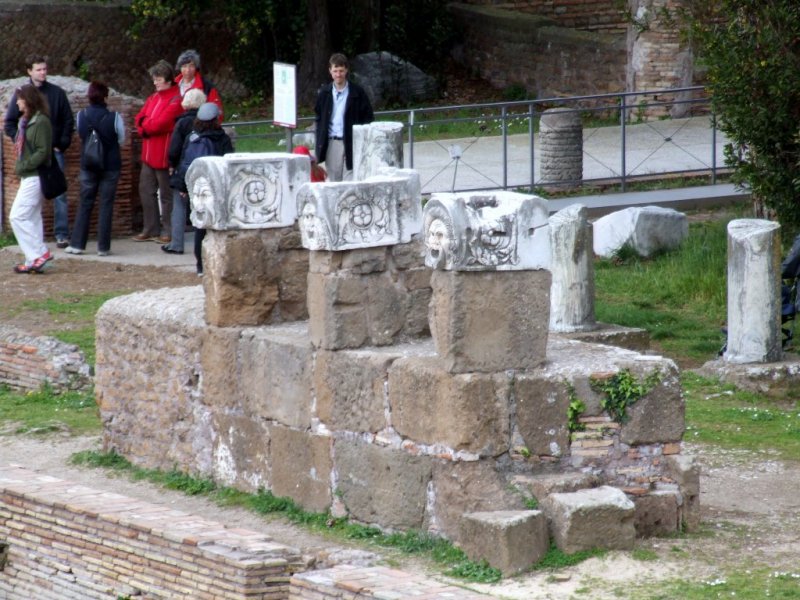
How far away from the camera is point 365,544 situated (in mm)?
7285

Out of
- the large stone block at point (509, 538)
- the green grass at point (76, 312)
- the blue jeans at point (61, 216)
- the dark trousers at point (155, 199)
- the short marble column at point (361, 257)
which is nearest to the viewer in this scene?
the large stone block at point (509, 538)

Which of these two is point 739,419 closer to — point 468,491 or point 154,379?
point 468,491

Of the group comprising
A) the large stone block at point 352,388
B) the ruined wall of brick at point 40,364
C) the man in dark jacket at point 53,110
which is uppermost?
the man in dark jacket at point 53,110

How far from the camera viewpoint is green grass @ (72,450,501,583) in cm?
683

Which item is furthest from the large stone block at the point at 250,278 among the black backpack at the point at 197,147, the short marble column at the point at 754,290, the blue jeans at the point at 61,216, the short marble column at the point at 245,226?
the blue jeans at the point at 61,216

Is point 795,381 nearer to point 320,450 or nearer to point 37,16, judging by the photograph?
point 320,450

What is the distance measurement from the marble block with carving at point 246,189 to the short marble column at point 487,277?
1.41 m

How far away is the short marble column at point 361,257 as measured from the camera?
24.5ft

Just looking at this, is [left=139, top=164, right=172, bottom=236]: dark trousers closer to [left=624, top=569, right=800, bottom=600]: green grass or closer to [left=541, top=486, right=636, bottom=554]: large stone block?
[left=541, top=486, right=636, bottom=554]: large stone block

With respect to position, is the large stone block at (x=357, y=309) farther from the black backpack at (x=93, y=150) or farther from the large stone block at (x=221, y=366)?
the black backpack at (x=93, y=150)

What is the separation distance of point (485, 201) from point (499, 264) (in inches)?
11.2

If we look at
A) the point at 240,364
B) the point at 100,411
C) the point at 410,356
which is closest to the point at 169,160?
the point at 100,411

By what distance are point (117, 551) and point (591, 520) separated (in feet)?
7.21

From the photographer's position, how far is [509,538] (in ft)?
21.8
